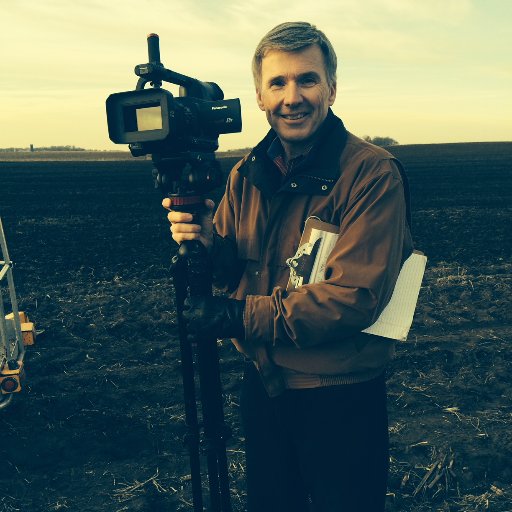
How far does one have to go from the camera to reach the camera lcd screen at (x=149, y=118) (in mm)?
2014

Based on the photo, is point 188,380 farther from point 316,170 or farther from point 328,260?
point 316,170

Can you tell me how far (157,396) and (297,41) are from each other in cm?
370

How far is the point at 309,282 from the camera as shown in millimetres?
2158

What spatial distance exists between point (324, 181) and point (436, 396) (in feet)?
11.3

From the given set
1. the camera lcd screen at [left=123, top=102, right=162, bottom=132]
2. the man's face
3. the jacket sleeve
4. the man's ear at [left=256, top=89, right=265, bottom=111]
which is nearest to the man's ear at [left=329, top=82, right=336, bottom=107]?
the man's face

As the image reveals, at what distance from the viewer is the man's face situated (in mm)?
2143

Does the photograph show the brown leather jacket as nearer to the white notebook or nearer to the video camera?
the white notebook

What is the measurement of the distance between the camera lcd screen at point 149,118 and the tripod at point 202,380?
421 mm

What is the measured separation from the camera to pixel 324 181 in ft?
6.95

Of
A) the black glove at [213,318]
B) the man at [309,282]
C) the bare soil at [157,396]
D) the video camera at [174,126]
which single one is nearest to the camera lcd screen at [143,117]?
the video camera at [174,126]

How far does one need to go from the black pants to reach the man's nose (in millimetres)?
1053

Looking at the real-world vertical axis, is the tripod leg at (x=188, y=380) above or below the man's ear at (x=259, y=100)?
below

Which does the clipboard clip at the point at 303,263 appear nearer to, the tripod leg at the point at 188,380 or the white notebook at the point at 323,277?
the white notebook at the point at 323,277

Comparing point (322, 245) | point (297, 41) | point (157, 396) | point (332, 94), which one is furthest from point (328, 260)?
point (157, 396)
